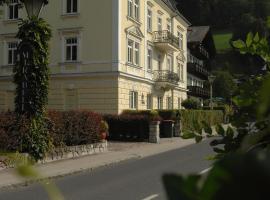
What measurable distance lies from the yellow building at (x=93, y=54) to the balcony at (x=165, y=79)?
1.98m

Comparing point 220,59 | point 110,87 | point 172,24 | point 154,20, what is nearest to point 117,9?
point 110,87

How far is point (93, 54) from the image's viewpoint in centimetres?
3378

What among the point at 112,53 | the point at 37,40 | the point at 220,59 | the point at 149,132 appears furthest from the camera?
the point at 220,59

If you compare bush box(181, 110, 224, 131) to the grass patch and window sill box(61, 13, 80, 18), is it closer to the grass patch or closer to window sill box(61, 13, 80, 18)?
window sill box(61, 13, 80, 18)

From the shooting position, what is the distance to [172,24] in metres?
46.9

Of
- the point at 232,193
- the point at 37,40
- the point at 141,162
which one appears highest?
the point at 37,40

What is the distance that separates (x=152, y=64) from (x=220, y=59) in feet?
206

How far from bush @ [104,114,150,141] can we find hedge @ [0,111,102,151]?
695 cm

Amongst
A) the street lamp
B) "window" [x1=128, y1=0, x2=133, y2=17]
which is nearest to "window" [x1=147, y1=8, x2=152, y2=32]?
"window" [x1=128, y1=0, x2=133, y2=17]

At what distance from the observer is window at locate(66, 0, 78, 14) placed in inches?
1368

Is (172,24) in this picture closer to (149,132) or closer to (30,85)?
(149,132)

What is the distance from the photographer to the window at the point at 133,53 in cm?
3556

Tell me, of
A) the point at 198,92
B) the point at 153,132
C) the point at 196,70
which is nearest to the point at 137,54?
the point at 153,132

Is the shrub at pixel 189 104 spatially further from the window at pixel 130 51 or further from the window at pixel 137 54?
the window at pixel 130 51
